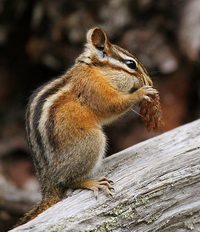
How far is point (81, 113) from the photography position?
446 cm

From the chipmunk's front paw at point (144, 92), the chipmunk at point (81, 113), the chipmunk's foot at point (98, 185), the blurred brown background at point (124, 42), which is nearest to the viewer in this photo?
the chipmunk's foot at point (98, 185)

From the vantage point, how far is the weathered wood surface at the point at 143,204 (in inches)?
156

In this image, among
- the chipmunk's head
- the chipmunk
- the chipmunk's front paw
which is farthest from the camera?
the chipmunk's head

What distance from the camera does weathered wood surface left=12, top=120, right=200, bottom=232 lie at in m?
3.97

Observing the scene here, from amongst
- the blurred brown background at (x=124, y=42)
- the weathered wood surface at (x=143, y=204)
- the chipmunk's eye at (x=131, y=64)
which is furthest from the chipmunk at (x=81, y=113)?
the blurred brown background at (x=124, y=42)

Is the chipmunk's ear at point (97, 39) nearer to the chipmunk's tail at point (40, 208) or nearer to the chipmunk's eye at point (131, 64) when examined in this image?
the chipmunk's eye at point (131, 64)

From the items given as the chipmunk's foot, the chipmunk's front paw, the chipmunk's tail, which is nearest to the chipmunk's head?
the chipmunk's front paw

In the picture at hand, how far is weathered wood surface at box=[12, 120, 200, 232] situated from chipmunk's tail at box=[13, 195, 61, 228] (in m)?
0.18

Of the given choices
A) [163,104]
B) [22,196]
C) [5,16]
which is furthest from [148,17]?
[22,196]

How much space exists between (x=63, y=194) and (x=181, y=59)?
4.14m

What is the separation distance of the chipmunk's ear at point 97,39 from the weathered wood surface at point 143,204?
1.20 meters

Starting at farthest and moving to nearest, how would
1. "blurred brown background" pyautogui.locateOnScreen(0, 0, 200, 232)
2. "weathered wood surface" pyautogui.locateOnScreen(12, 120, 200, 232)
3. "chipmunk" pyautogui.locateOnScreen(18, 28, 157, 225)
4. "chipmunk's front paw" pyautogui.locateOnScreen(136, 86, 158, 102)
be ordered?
"blurred brown background" pyautogui.locateOnScreen(0, 0, 200, 232) < "chipmunk's front paw" pyautogui.locateOnScreen(136, 86, 158, 102) < "chipmunk" pyautogui.locateOnScreen(18, 28, 157, 225) < "weathered wood surface" pyautogui.locateOnScreen(12, 120, 200, 232)

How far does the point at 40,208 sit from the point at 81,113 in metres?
0.85

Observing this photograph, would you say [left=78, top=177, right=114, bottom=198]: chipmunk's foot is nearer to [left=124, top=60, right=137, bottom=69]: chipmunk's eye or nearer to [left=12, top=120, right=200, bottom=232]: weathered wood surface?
[left=12, top=120, right=200, bottom=232]: weathered wood surface
